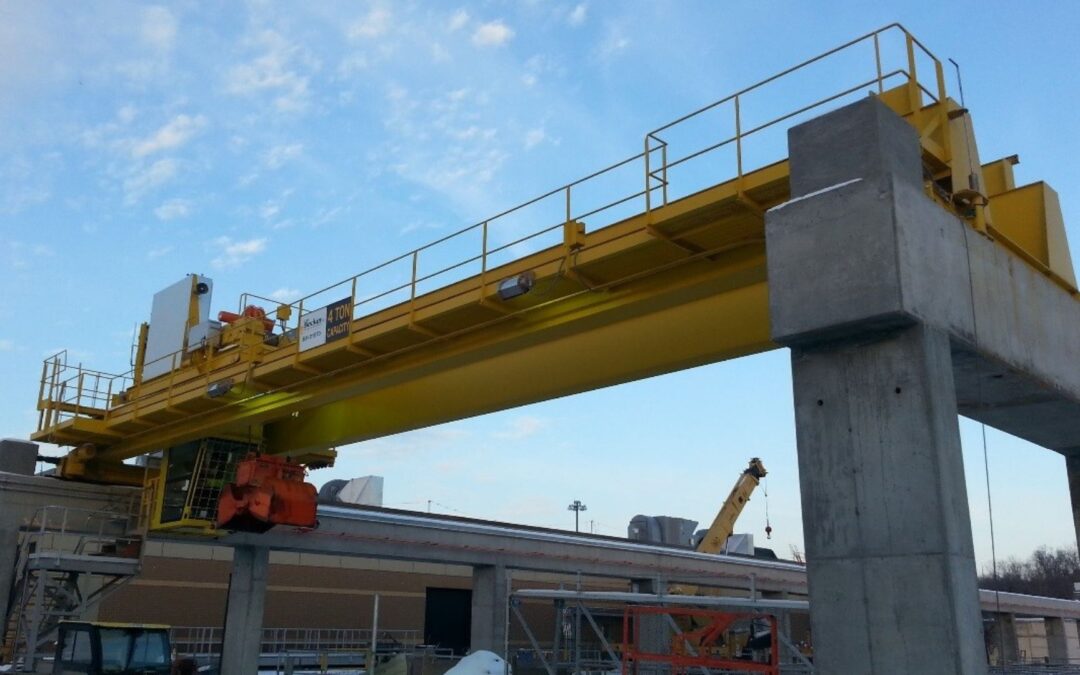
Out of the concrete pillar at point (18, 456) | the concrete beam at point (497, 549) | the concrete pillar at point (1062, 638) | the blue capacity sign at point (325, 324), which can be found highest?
the blue capacity sign at point (325, 324)

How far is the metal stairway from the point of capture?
1891 centimetres

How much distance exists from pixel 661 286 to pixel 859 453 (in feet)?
15.3

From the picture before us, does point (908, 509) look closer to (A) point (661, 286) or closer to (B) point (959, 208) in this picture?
(B) point (959, 208)

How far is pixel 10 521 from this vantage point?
2145cm

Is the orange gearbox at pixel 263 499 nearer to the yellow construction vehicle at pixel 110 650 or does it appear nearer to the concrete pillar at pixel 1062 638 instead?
the yellow construction vehicle at pixel 110 650

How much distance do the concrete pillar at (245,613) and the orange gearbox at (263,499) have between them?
5400 millimetres

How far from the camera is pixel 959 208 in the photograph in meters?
9.16

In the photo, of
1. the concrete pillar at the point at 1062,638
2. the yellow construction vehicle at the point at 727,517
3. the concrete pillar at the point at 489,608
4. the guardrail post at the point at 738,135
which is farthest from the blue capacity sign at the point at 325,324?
the concrete pillar at the point at 1062,638

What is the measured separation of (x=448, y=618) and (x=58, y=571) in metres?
24.1

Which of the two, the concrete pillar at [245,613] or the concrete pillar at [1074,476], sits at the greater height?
the concrete pillar at [1074,476]

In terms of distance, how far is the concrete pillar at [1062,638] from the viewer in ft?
186

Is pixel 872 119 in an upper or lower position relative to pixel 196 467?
upper

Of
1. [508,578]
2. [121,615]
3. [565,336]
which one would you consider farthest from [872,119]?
[121,615]

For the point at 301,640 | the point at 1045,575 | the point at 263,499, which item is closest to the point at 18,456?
the point at 263,499
